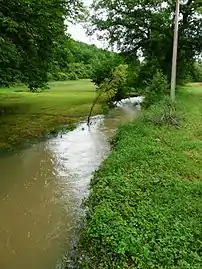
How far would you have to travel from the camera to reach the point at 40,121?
50.6 feet

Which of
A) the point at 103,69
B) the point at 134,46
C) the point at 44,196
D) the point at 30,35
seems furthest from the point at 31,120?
the point at 134,46

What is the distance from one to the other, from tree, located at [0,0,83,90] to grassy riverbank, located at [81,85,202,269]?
5.46 metres

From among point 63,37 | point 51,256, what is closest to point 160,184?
point 51,256

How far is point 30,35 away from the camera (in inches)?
504

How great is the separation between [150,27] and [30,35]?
12.8 metres

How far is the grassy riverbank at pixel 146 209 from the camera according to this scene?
14.1ft

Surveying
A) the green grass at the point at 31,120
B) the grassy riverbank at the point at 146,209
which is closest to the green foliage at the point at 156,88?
the green grass at the point at 31,120

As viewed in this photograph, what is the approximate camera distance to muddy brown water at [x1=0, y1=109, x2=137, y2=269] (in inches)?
201

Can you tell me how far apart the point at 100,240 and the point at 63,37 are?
43.1 feet

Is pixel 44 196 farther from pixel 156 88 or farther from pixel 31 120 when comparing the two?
pixel 156 88

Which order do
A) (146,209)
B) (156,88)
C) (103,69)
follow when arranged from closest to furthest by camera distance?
(146,209) < (156,88) < (103,69)

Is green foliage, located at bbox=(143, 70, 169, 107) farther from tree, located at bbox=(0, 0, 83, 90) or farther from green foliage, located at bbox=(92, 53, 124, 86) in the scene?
tree, located at bbox=(0, 0, 83, 90)

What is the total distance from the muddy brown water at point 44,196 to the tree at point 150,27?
1303cm

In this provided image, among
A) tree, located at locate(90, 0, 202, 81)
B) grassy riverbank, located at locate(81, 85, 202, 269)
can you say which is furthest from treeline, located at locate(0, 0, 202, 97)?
grassy riverbank, located at locate(81, 85, 202, 269)
